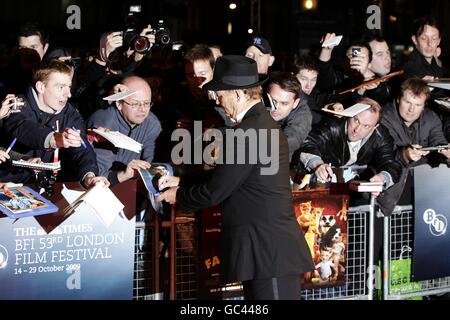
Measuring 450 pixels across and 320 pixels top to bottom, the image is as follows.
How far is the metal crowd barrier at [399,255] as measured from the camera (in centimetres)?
727

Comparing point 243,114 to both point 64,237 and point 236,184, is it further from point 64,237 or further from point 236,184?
point 64,237

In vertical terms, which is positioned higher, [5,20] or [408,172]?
[5,20]

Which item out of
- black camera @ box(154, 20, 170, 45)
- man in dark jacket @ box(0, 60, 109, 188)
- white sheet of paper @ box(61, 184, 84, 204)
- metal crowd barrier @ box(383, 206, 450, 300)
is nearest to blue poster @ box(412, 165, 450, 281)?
metal crowd barrier @ box(383, 206, 450, 300)

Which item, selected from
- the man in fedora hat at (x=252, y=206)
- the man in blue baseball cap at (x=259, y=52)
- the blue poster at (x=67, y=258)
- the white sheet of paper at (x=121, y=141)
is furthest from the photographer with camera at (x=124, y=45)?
the man in fedora hat at (x=252, y=206)

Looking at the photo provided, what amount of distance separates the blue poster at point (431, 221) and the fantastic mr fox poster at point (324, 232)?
851 mm

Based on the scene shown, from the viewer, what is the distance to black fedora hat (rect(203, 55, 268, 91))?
215 inches

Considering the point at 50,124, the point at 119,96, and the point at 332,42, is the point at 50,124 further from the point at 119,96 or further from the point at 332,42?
the point at 332,42

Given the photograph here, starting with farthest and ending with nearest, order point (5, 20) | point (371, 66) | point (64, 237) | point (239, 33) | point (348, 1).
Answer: point (348, 1) → point (5, 20) → point (239, 33) → point (371, 66) → point (64, 237)

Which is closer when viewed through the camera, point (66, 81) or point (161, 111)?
point (66, 81)

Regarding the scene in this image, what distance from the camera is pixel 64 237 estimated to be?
19.6 feet

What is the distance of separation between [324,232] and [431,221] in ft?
4.03

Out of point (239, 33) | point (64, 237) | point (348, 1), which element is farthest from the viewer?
point (348, 1)

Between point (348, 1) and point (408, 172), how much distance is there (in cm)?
1142
